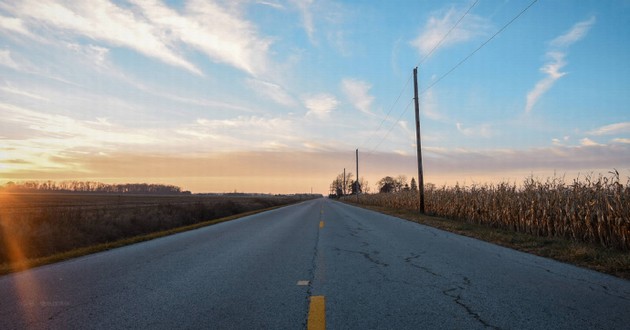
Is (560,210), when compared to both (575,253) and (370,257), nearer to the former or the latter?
(575,253)

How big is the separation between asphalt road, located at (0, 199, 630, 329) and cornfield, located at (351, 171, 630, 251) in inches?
132

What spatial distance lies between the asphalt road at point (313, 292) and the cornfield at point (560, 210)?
336cm

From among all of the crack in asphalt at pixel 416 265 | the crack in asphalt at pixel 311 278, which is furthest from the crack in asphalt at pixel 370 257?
the crack in asphalt at pixel 311 278

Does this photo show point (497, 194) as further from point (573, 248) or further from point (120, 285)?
Answer: point (120, 285)

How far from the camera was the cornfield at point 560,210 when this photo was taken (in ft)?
32.4

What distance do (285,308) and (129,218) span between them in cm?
1676

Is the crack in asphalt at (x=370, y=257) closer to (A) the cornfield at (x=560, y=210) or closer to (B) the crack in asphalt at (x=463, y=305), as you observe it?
(B) the crack in asphalt at (x=463, y=305)

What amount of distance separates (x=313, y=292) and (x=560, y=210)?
398 inches

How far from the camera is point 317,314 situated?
414 cm

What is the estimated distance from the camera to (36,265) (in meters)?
7.88

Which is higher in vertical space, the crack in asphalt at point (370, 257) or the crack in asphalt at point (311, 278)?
the crack in asphalt at point (370, 257)

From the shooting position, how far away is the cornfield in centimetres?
988

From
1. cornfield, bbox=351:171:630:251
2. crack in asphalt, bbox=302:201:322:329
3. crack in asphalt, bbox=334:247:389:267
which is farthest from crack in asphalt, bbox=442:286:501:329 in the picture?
cornfield, bbox=351:171:630:251

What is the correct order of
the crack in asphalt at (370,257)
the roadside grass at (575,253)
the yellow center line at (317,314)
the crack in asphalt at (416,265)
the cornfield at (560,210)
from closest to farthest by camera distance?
the yellow center line at (317,314)
the crack in asphalt at (416,265)
the roadside grass at (575,253)
the crack in asphalt at (370,257)
the cornfield at (560,210)
